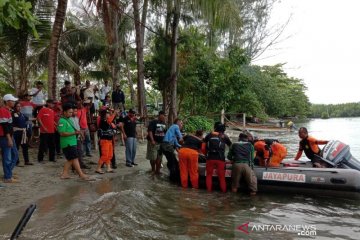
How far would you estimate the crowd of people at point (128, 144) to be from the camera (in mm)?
8000

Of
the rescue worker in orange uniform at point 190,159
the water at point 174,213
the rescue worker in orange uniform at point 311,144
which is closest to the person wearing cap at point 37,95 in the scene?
the water at point 174,213

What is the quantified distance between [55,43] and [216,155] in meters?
5.50

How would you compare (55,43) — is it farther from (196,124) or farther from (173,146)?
(196,124)

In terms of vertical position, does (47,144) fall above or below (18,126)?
below

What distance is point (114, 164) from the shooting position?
10156 mm

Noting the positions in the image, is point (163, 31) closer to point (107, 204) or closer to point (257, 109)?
point (107, 204)

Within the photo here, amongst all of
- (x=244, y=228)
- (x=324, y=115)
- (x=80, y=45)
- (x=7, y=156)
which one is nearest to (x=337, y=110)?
(x=324, y=115)

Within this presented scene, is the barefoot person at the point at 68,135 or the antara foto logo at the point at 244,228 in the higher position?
the barefoot person at the point at 68,135

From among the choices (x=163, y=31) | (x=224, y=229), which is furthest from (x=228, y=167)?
(x=163, y=31)

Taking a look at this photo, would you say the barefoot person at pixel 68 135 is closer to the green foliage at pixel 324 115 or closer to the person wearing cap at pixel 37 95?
the person wearing cap at pixel 37 95

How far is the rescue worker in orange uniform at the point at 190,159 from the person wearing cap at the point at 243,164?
0.89 metres

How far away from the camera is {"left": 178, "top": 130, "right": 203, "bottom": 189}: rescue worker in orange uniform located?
29.1 ft

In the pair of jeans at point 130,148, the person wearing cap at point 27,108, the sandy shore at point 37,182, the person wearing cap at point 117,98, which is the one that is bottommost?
the sandy shore at point 37,182

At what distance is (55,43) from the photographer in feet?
33.6
